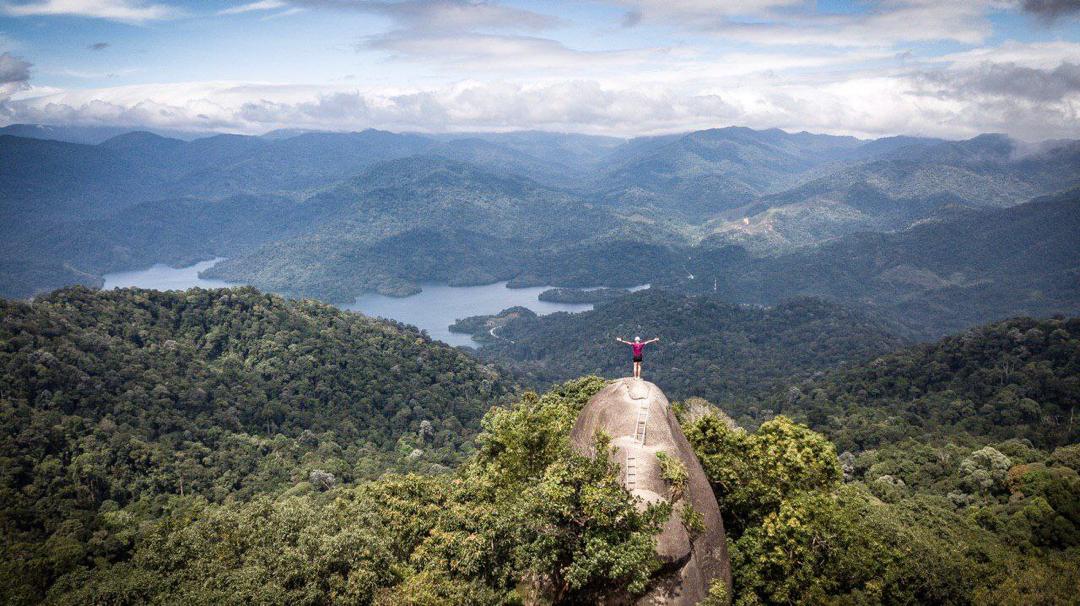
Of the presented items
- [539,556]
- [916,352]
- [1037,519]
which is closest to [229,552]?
[539,556]

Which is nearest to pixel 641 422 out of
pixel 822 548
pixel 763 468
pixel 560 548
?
pixel 763 468

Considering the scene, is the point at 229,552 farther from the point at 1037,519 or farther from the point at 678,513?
the point at 1037,519

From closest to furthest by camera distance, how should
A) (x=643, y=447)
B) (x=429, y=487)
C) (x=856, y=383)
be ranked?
(x=643, y=447), (x=429, y=487), (x=856, y=383)

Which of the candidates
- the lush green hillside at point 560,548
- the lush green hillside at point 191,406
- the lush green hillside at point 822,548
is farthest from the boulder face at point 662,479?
the lush green hillside at point 191,406

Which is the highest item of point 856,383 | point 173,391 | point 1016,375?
point 173,391

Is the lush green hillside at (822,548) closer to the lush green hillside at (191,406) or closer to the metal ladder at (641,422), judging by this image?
the metal ladder at (641,422)

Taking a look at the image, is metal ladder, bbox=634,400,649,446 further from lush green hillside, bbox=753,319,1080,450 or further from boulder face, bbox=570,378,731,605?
lush green hillside, bbox=753,319,1080,450

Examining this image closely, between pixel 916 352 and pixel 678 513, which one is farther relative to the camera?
pixel 916 352
